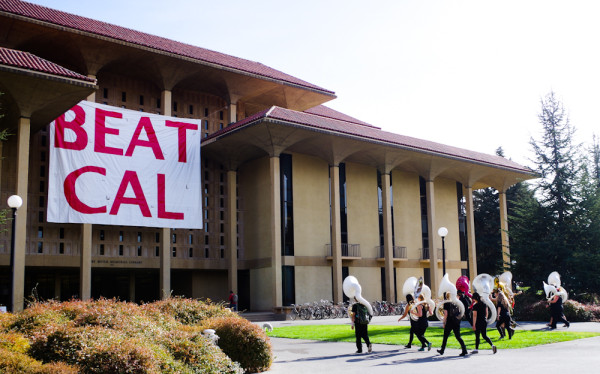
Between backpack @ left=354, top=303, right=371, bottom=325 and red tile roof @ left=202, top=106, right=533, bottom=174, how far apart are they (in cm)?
1751

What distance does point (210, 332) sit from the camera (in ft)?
38.3

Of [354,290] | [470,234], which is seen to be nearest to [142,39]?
[354,290]

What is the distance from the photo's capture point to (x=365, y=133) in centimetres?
3606

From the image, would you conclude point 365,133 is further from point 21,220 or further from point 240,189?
point 21,220

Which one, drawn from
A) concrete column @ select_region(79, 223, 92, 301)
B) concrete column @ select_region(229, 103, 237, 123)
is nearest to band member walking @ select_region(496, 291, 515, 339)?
concrete column @ select_region(79, 223, 92, 301)

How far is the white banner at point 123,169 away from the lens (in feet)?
96.4

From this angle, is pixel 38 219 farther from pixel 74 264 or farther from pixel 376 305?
pixel 376 305

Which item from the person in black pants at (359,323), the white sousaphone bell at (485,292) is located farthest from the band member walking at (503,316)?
the person in black pants at (359,323)

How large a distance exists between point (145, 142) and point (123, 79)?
4850mm

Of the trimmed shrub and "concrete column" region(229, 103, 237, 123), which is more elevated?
"concrete column" region(229, 103, 237, 123)

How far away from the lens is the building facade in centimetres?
3080

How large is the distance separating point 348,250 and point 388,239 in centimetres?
284

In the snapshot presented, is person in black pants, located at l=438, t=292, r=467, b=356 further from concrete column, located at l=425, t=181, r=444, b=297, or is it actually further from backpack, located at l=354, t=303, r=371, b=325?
concrete column, located at l=425, t=181, r=444, b=297

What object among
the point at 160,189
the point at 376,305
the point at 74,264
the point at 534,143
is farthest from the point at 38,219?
the point at 534,143
